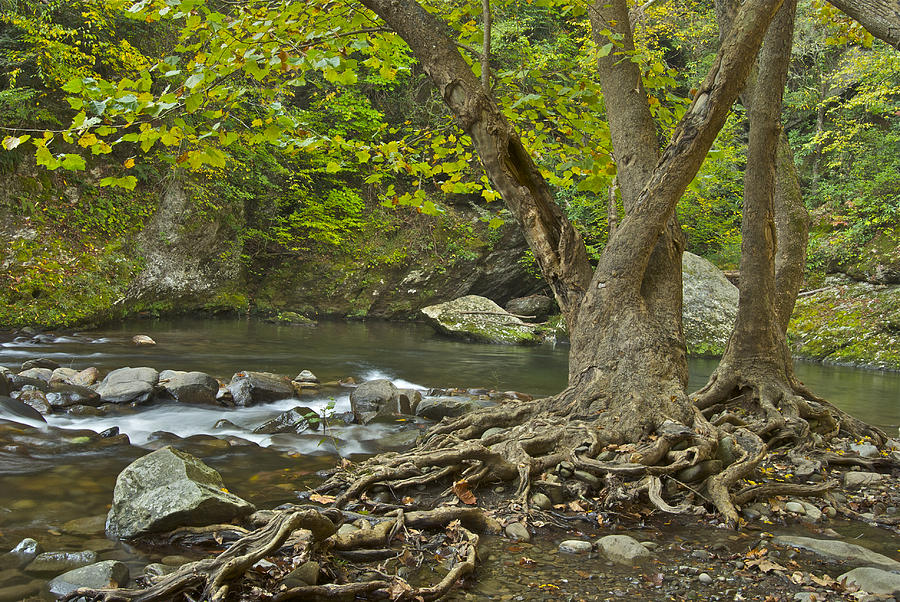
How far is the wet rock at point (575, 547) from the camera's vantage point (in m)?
3.54

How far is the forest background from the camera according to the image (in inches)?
306

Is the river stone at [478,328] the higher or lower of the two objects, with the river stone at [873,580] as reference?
higher

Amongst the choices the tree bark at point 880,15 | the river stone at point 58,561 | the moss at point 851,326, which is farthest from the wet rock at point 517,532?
the moss at point 851,326

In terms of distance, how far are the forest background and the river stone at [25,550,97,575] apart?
9.82 ft

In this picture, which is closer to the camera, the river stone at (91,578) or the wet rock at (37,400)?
the river stone at (91,578)

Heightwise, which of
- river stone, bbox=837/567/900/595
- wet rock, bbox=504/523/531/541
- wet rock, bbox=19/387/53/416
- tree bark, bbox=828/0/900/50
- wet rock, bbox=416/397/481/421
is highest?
tree bark, bbox=828/0/900/50

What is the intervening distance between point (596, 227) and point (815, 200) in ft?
27.5

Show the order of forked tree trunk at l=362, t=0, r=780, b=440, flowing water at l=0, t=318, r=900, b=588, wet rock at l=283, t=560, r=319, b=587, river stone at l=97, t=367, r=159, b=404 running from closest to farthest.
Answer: wet rock at l=283, t=560, r=319, b=587 < flowing water at l=0, t=318, r=900, b=588 < forked tree trunk at l=362, t=0, r=780, b=440 < river stone at l=97, t=367, r=159, b=404

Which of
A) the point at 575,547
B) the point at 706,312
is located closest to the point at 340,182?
the point at 706,312

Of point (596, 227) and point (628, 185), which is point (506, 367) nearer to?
point (628, 185)

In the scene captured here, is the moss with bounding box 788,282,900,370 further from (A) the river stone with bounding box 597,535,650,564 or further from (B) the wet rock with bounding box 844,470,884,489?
(A) the river stone with bounding box 597,535,650,564

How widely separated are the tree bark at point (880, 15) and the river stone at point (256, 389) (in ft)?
26.2

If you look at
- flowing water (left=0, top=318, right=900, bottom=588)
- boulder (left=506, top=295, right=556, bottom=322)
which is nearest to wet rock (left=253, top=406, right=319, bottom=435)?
flowing water (left=0, top=318, right=900, bottom=588)

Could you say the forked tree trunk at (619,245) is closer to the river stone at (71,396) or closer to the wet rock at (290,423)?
the wet rock at (290,423)
